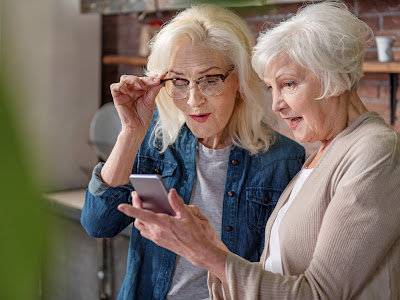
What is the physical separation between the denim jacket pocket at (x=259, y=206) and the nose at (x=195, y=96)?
0.27m

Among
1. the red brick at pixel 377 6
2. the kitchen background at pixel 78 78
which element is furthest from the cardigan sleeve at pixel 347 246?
the red brick at pixel 377 6

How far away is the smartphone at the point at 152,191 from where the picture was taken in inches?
36.9

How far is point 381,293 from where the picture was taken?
951 mm

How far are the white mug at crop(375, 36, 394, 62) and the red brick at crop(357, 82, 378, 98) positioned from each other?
248 millimetres

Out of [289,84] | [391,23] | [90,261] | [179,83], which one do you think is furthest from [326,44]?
[90,261]

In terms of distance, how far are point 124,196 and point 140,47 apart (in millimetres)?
2503

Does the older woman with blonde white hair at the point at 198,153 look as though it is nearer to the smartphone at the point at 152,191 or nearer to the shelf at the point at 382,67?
the smartphone at the point at 152,191

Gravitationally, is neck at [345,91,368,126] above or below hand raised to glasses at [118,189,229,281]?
above

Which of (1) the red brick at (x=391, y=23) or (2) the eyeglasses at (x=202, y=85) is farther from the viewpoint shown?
(1) the red brick at (x=391, y=23)

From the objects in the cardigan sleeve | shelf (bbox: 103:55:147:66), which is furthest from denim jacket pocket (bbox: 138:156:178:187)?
shelf (bbox: 103:55:147:66)

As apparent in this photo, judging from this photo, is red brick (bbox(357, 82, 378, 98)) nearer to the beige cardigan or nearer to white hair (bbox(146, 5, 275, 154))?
white hair (bbox(146, 5, 275, 154))

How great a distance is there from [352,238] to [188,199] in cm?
61

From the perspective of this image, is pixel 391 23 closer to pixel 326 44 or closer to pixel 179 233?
pixel 326 44

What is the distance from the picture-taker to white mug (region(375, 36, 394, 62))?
2562 mm
